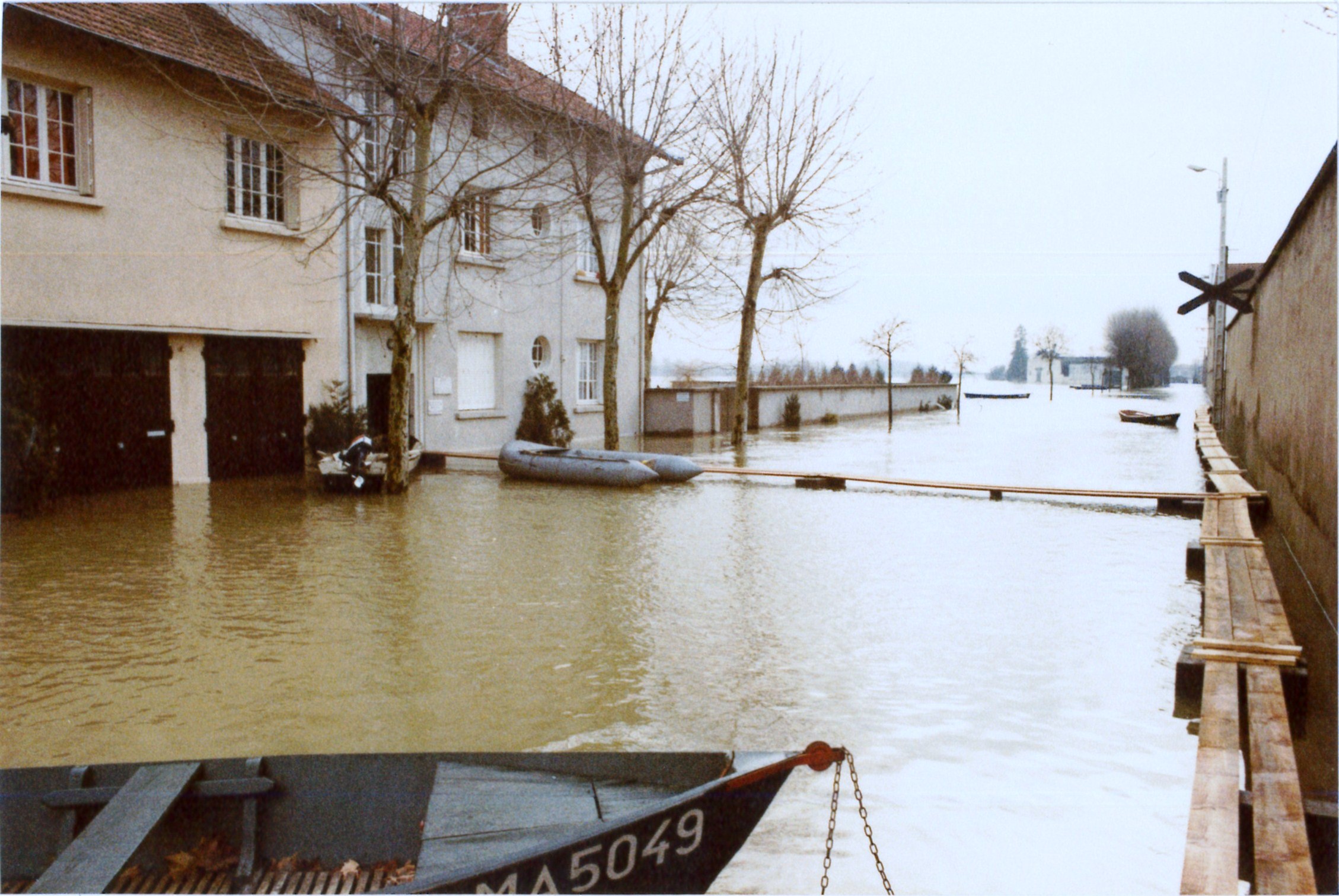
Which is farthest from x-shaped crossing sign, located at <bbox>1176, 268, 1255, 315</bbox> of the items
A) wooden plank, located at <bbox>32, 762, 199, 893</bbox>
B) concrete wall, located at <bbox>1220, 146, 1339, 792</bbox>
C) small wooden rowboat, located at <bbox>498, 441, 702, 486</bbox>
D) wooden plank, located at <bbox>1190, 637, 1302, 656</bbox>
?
wooden plank, located at <bbox>32, 762, 199, 893</bbox>

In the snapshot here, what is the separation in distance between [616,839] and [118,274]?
45.7 feet

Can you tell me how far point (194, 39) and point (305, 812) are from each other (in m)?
14.9

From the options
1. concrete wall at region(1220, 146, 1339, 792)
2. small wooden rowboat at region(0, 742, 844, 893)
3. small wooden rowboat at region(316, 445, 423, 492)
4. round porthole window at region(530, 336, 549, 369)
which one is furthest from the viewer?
round porthole window at region(530, 336, 549, 369)

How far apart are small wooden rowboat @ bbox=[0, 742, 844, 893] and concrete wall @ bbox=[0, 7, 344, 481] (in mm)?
10384

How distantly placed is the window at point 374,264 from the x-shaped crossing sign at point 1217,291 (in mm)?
13717

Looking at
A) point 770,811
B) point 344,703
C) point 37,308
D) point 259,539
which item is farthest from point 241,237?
point 770,811

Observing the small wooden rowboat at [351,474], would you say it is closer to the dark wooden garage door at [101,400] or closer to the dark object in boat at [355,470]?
the dark object in boat at [355,470]

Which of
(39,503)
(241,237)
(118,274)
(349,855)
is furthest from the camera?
(241,237)

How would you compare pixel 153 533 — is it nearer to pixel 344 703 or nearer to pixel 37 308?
pixel 37 308

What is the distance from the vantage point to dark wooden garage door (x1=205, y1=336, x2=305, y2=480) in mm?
16484

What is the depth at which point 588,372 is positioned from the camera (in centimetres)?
2698

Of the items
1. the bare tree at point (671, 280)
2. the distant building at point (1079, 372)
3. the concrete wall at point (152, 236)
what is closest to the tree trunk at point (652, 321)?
the bare tree at point (671, 280)

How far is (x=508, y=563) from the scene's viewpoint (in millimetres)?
10906

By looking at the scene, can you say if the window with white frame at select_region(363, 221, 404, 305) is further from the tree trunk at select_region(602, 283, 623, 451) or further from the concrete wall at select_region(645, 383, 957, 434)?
the concrete wall at select_region(645, 383, 957, 434)
